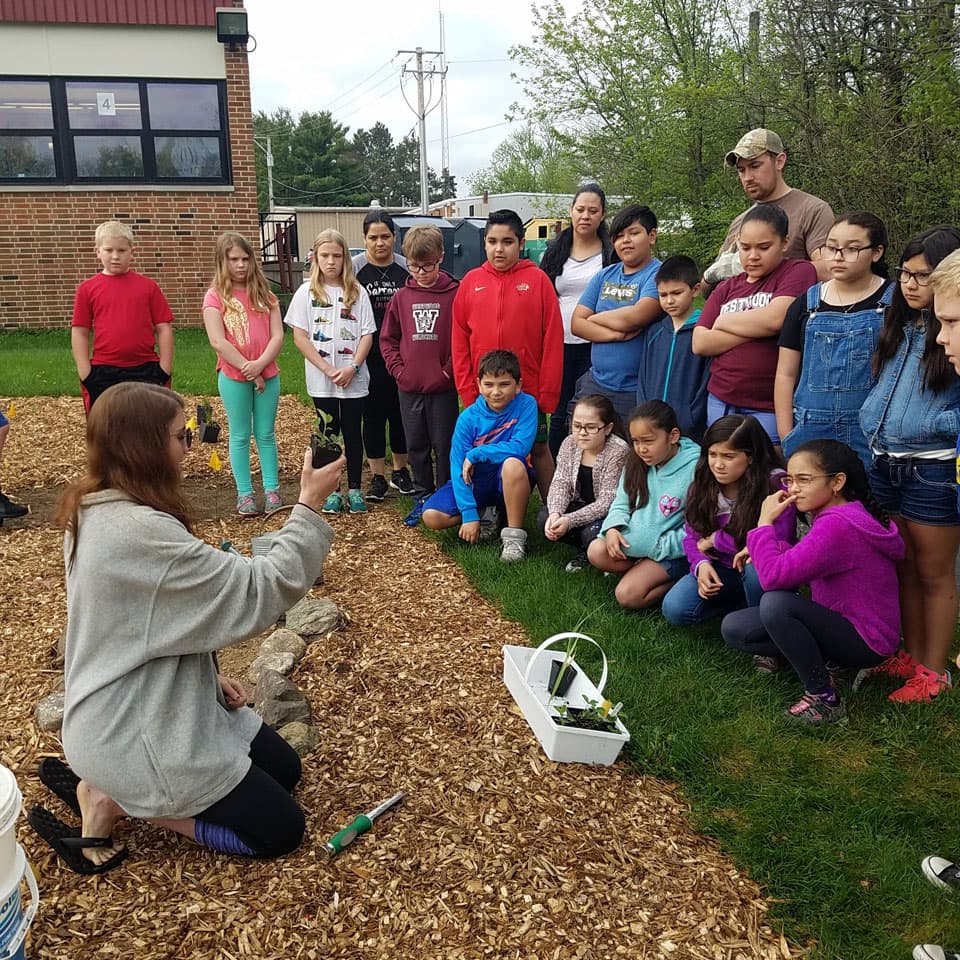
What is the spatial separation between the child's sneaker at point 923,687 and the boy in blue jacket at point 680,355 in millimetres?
1705

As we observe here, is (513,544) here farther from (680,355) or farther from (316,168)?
(316,168)

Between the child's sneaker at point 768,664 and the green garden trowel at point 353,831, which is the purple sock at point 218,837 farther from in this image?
the child's sneaker at point 768,664

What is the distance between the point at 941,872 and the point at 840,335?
2.03 m

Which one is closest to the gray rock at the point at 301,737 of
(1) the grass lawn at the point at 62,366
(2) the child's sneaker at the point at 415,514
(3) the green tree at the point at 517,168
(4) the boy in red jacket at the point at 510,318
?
(2) the child's sneaker at the point at 415,514

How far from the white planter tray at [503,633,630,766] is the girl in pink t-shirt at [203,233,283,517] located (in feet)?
9.43

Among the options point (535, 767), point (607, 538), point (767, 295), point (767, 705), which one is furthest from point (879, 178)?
point (535, 767)

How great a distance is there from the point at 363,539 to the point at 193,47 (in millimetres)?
11910

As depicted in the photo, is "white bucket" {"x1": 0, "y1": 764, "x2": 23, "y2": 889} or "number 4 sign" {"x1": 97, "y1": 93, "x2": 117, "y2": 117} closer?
"white bucket" {"x1": 0, "y1": 764, "x2": 23, "y2": 889}

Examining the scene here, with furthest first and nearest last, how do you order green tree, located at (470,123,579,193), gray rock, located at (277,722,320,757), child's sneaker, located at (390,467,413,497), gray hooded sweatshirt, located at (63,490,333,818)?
green tree, located at (470,123,579,193) < child's sneaker, located at (390,467,413,497) < gray rock, located at (277,722,320,757) < gray hooded sweatshirt, located at (63,490,333,818)

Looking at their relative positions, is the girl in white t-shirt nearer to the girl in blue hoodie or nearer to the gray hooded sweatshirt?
the girl in blue hoodie

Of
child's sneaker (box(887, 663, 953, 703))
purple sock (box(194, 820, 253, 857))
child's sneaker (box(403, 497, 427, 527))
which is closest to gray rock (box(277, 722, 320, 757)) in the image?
purple sock (box(194, 820, 253, 857))

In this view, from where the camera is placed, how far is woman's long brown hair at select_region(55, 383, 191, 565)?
225cm

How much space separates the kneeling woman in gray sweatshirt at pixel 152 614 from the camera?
2.23 meters

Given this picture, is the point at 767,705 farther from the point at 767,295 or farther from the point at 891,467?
the point at 767,295
